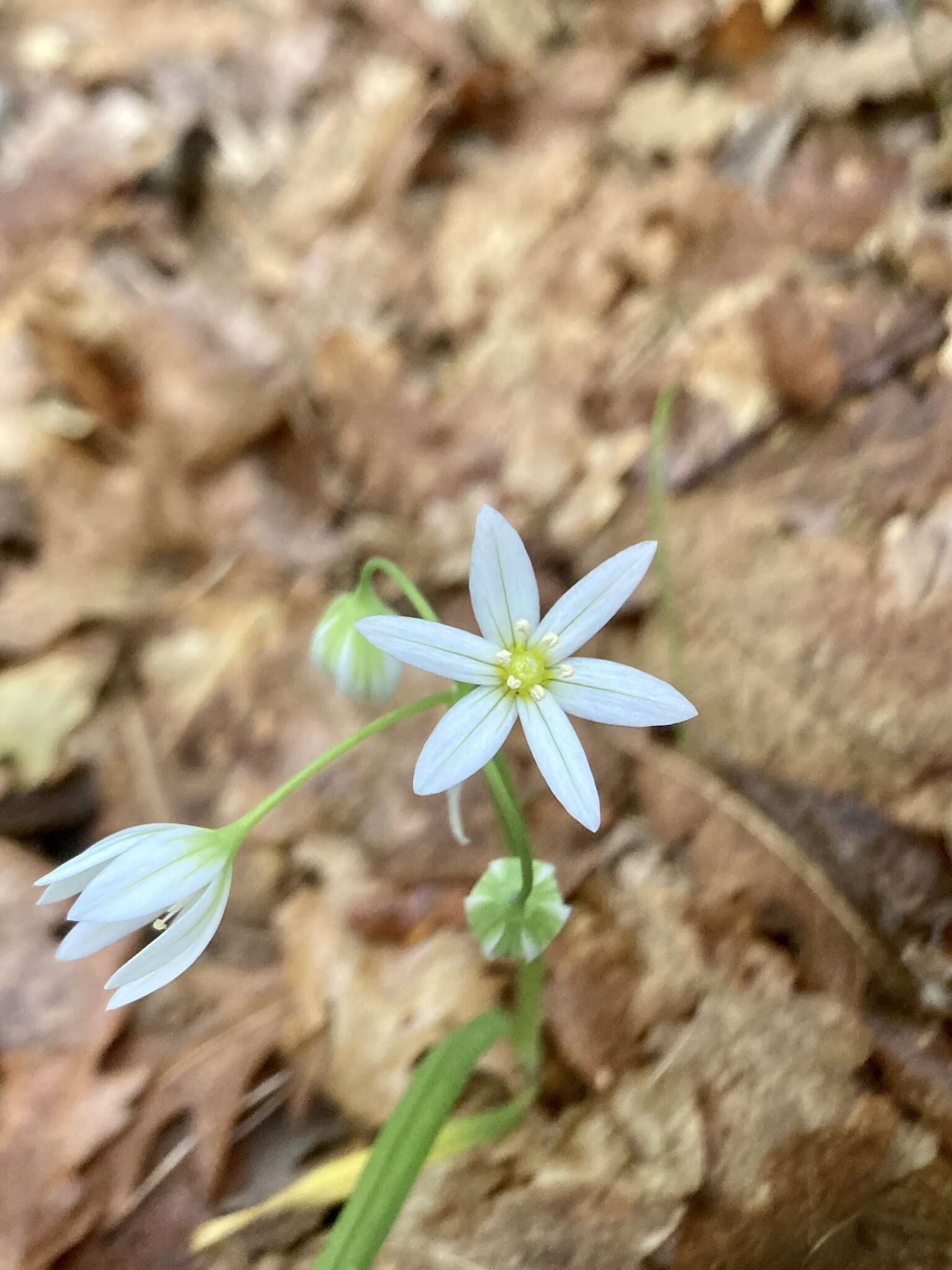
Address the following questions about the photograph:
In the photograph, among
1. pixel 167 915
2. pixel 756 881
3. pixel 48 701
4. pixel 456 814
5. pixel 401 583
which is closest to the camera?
pixel 167 915

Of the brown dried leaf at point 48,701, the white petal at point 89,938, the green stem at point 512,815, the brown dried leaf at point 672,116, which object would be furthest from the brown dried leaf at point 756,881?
Result: the brown dried leaf at point 672,116

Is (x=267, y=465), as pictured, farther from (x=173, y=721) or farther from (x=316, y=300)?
(x=173, y=721)

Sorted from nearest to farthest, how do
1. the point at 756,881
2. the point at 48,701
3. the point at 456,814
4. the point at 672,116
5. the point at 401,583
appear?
1. the point at 401,583
2. the point at 456,814
3. the point at 756,881
4. the point at 48,701
5. the point at 672,116

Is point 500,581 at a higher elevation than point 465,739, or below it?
higher

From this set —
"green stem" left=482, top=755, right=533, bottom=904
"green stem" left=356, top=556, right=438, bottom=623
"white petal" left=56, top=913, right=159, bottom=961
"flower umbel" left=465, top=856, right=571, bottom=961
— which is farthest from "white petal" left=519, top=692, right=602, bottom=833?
"white petal" left=56, top=913, right=159, bottom=961

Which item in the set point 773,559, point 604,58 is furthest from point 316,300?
point 773,559

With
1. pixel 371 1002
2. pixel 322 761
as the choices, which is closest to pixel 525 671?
pixel 322 761

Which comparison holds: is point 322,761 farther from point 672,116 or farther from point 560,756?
point 672,116
